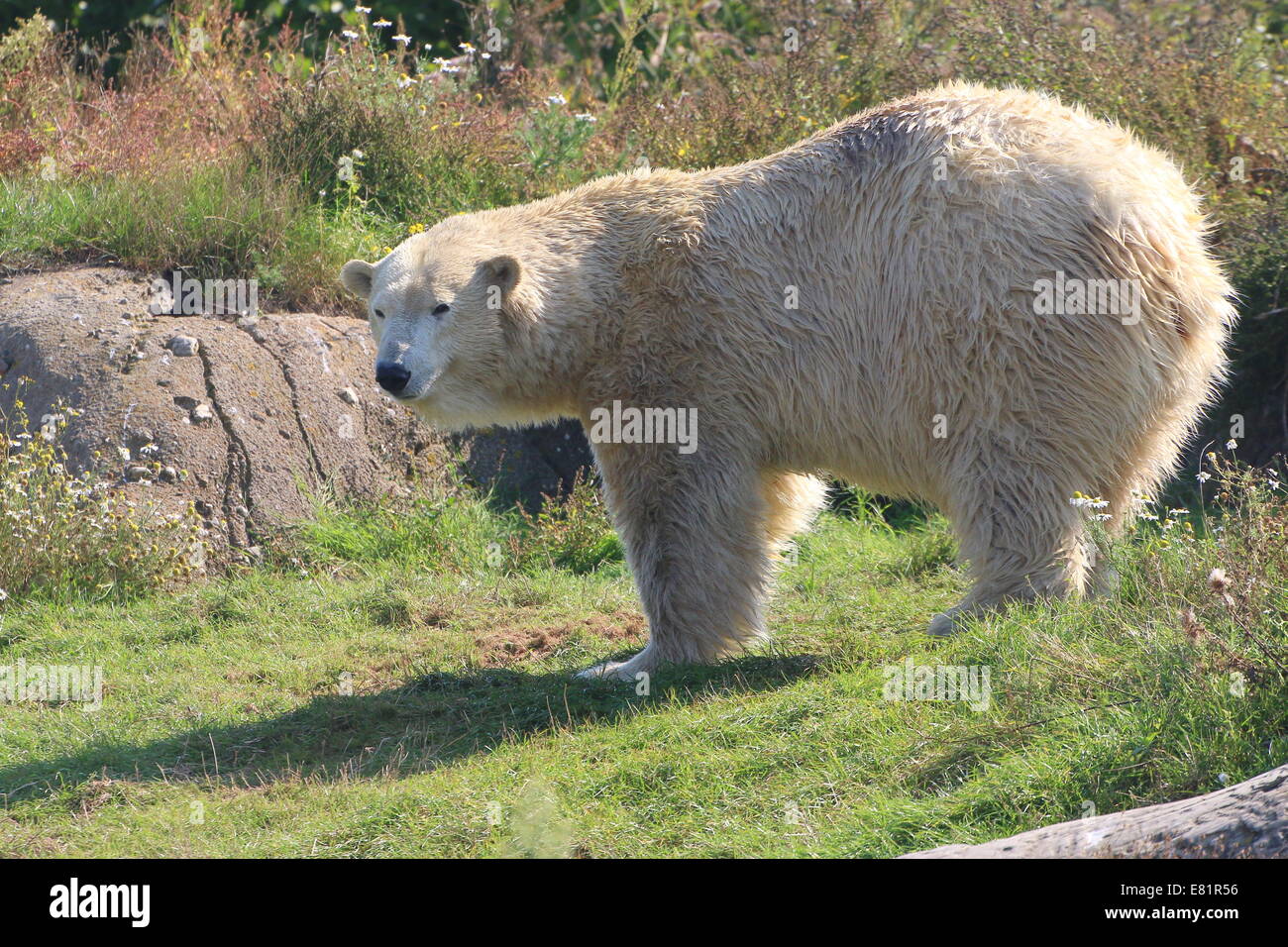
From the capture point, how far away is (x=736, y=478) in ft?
21.3

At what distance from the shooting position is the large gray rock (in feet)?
28.1

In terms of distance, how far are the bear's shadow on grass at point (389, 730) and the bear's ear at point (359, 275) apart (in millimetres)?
2012

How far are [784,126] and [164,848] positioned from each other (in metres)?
7.20

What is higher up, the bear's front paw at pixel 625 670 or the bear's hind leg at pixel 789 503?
the bear's hind leg at pixel 789 503

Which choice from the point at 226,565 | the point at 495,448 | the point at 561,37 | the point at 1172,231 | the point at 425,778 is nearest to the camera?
the point at 425,778

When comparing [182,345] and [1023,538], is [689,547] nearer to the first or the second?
[1023,538]

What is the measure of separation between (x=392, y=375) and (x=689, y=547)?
5.16 feet

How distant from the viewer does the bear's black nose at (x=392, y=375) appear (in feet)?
20.5

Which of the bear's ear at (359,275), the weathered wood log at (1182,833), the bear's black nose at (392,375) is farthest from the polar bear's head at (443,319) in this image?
the weathered wood log at (1182,833)

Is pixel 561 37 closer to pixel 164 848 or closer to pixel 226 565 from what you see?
pixel 226 565

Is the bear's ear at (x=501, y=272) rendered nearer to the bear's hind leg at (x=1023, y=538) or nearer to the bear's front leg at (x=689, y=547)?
the bear's front leg at (x=689, y=547)
